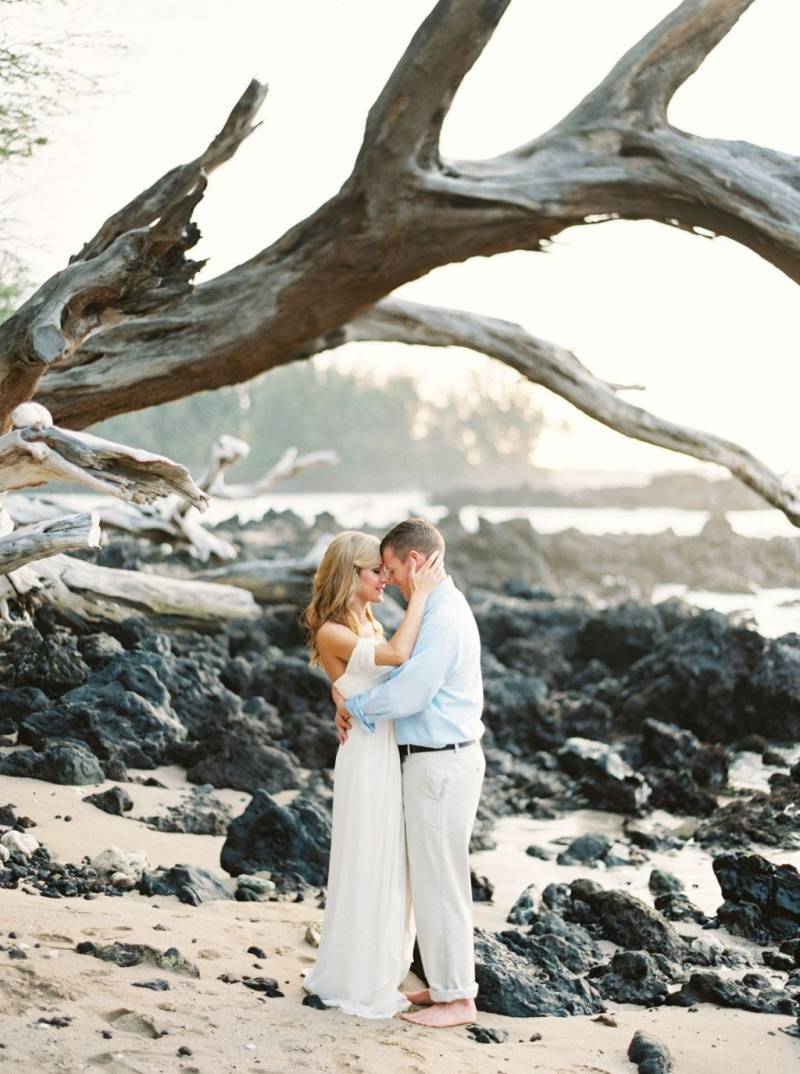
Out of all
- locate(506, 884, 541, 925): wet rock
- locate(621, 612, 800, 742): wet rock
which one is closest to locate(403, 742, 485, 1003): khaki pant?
locate(506, 884, 541, 925): wet rock

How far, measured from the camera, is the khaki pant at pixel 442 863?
5.31 meters

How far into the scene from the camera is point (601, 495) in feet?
239

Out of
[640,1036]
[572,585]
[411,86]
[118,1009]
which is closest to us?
[118,1009]

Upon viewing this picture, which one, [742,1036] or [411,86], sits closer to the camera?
[742,1036]

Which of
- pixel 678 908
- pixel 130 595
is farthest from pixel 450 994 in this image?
pixel 130 595

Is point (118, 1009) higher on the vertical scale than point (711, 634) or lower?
lower

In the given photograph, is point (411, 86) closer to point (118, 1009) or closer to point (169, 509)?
point (169, 509)

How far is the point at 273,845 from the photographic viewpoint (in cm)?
730

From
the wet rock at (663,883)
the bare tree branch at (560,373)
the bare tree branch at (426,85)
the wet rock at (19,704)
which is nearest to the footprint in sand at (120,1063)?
the wet rock at (663,883)

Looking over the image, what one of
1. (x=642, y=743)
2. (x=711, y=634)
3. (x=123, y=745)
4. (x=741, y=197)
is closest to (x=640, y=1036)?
(x=123, y=745)

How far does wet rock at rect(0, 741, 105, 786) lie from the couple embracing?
304 centimetres

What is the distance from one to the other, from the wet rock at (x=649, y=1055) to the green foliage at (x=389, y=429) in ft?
232

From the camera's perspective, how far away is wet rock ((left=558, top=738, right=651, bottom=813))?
33.2ft

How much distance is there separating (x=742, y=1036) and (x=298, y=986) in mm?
1759
